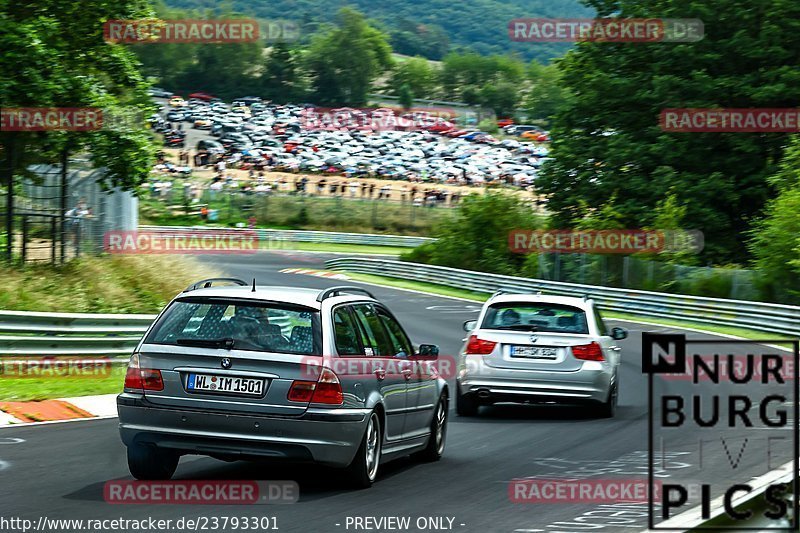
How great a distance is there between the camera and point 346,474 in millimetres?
8938

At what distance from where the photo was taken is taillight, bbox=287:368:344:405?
8.59 m

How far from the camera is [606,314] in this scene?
126 ft

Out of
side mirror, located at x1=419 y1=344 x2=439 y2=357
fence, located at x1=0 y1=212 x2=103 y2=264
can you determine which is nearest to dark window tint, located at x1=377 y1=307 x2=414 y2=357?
side mirror, located at x1=419 y1=344 x2=439 y2=357

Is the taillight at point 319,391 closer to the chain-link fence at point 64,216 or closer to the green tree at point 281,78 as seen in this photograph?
the chain-link fence at point 64,216

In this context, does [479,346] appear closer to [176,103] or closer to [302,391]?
[302,391]

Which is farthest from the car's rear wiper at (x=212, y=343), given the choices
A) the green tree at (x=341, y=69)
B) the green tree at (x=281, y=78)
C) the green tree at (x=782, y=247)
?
the green tree at (x=341, y=69)

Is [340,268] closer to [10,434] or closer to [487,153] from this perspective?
[10,434]

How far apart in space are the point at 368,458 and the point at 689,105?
3549 cm

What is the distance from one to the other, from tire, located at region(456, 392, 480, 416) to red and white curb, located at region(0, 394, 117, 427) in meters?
4.05

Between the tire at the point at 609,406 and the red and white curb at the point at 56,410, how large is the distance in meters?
5.70

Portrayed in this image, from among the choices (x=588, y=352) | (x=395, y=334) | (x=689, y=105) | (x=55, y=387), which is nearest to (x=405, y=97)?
(x=689, y=105)

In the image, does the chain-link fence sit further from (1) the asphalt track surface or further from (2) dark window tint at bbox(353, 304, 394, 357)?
(2) dark window tint at bbox(353, 304, 394, 357)

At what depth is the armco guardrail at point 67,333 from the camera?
53.8 feet

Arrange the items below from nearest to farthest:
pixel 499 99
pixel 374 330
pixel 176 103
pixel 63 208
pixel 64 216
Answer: pixel 374 330 < pixel 64 216 < pixel 63 208 < pixel 176 103 < pixel 499 99
